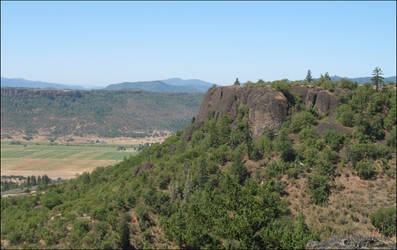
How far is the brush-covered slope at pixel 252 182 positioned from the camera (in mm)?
45406

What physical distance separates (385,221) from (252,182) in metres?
20.6

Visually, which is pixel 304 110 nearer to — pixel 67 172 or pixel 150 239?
pixel 150 239

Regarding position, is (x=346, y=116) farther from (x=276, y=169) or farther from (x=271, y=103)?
(x=276, y=169)

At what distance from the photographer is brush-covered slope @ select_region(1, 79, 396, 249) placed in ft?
149

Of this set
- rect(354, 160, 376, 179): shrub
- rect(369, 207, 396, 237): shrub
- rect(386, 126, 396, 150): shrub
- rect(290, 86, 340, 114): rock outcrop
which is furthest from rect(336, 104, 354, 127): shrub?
rect(369, 207, 396, 237): shrub

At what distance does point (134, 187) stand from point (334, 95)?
4533 centimetres

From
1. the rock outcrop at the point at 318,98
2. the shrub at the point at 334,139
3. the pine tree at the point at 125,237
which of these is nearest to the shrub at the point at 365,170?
the shrub at the point at 334,139

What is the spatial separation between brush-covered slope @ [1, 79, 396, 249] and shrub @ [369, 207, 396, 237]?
0.12 meters

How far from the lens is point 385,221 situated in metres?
42.1

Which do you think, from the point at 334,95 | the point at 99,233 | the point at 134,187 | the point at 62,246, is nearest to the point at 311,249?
the point at 99,233

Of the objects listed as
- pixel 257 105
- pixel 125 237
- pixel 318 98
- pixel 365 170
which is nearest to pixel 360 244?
pixel 365 170

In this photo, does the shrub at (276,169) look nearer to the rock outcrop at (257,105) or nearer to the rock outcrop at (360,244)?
the rock outcrop at (257,105)

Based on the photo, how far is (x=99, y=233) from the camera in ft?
163

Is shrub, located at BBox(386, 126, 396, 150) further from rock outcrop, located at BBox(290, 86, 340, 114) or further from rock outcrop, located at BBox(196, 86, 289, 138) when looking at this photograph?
rock outcrop, located at BBox(196, 86, 289, 138)
